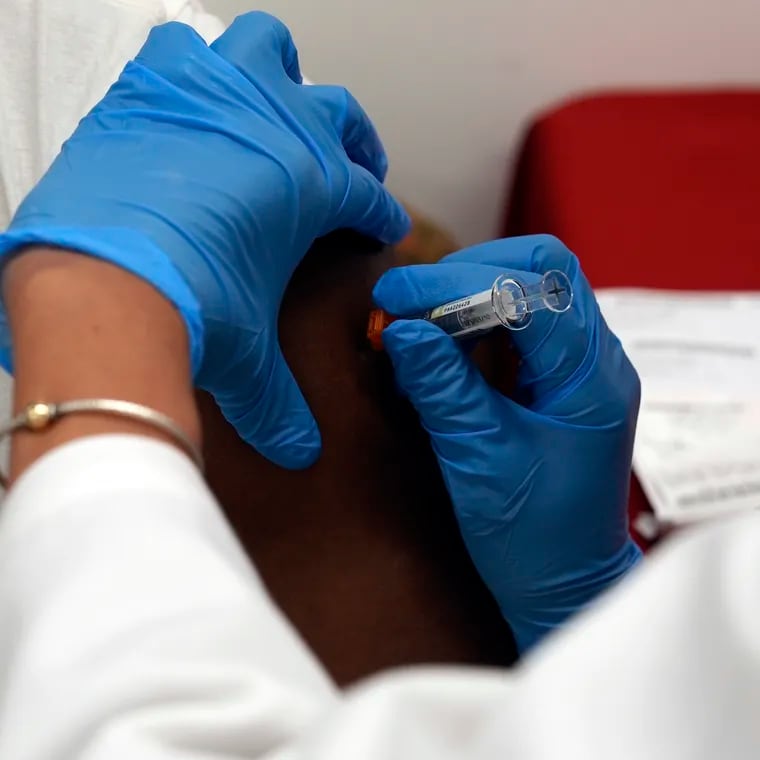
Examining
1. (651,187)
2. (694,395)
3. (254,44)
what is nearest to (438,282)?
(254,44)

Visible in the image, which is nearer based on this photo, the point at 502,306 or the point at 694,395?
the point at 502,306

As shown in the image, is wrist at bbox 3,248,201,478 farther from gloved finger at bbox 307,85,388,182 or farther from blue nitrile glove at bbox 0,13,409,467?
gloved finger at bbox 307,85,388,182

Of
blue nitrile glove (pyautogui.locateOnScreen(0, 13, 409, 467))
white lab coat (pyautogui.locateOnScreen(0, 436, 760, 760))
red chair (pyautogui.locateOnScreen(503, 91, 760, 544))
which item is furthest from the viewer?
red chair (pyautogui.locateOnScreen(503, 91, 760, 544))

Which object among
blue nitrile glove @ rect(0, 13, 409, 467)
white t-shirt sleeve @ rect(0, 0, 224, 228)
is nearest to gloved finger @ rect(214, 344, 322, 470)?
blue nitrile glove @ rect(0, 13, 409, 467)

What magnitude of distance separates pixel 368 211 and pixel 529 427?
25 cm

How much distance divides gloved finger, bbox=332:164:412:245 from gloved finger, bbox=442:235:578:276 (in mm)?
81

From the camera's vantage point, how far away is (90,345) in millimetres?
462

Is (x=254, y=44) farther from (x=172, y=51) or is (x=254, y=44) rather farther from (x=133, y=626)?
(x=133, y=626)

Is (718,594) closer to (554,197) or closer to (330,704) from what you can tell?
(330,704)

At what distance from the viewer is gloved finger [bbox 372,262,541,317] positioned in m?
0.68

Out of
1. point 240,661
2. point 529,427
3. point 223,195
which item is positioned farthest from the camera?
point 529,427

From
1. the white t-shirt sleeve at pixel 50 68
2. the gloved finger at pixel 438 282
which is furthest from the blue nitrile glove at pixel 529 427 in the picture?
the white t-shirt sleeve at pixel 50 68

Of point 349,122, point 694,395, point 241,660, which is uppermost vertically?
point 349,122

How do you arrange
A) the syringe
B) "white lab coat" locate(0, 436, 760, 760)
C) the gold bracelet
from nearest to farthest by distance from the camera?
"white lab coat" locate(0, 436, 760, 760)
the gold bracelet
the syringe
